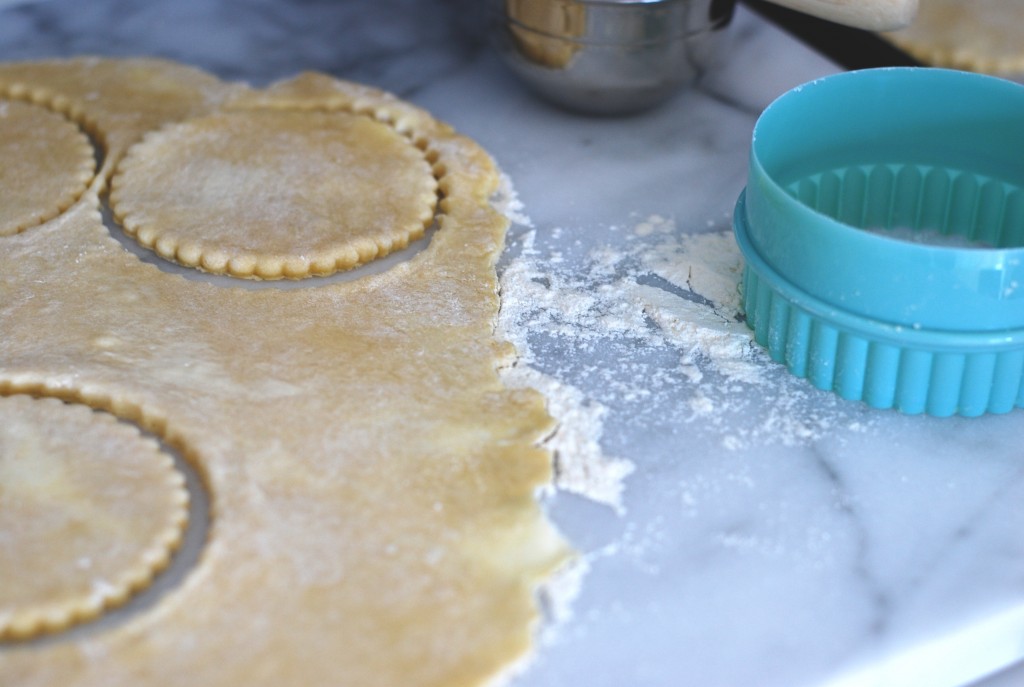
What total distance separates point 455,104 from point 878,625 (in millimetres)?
937

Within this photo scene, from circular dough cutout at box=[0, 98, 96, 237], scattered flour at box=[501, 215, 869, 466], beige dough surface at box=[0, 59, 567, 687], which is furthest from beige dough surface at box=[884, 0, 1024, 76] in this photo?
circular dough cutout at box=[0, 98, 96, 237]

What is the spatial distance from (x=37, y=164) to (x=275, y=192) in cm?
30

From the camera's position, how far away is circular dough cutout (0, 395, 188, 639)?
833mm

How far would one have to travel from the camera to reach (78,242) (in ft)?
4.03

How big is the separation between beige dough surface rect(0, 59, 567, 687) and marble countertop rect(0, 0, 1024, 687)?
0.18 ft

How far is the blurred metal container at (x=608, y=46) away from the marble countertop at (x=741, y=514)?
77 mm

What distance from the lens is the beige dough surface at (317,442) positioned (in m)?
0.81

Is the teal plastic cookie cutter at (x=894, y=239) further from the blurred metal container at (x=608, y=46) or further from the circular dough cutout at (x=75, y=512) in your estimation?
the circular dough cutout at (x=75, y=512)

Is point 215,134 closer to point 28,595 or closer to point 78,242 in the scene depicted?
point 78,242

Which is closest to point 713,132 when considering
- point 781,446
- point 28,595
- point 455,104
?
point 455,104

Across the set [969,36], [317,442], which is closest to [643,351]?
[317,442]

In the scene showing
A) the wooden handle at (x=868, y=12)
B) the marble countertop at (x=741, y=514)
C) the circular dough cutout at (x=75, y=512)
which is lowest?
the circular dough cutout at (x=75, y=512)

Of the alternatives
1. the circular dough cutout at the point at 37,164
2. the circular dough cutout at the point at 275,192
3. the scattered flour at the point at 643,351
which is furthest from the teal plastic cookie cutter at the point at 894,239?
the circular dough cutout at the point at 37,164

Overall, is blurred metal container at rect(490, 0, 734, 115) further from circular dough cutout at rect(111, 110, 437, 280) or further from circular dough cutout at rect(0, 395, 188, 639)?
circular dough cutout at rect(0, 395, 188, 639)
